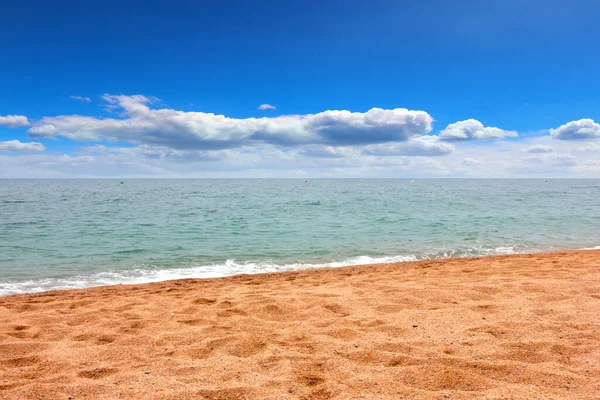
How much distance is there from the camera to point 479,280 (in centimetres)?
785

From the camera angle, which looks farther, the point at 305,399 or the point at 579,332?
the point at 579,332

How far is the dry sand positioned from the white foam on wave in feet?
6.42

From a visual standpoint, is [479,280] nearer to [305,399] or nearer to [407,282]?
[407,282]

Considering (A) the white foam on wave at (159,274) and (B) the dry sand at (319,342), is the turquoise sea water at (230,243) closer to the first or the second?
(A) the white foam on wave at (159,274)

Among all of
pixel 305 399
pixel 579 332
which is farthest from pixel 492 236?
pixel 305 399

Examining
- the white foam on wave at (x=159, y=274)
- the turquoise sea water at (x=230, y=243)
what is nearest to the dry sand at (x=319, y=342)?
the white foam on wave at (x=159, y=274)

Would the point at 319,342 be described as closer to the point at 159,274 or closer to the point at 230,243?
the point at 159,274

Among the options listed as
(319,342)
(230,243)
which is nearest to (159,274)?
(230,243)

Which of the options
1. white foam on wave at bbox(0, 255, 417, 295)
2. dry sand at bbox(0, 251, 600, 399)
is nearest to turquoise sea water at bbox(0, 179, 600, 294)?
white foam on wave at bbox(0, 255, 417, 295)

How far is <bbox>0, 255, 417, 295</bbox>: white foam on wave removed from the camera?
9914 millimetres

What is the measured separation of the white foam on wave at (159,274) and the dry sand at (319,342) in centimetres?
196

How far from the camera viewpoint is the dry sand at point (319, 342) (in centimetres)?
353

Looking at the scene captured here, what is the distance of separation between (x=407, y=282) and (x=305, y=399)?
205 inches

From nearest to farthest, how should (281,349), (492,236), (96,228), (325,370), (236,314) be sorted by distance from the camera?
(325,370) < (281,349) < (236,314) < (492,236) < (96,228)
